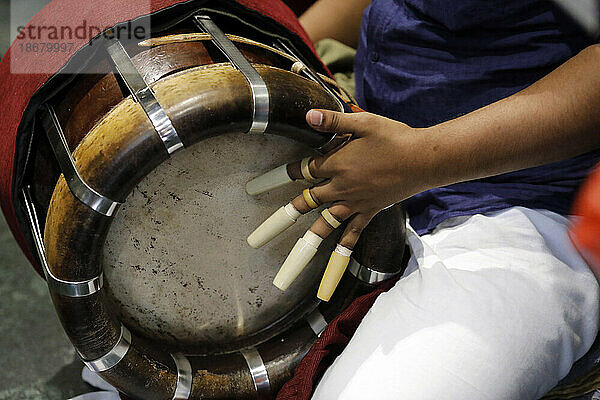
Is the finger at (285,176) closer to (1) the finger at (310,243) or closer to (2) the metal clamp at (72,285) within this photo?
(1) the finger at (310,243)

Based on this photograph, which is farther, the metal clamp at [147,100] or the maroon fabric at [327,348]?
the maroon fabric at [327,348]

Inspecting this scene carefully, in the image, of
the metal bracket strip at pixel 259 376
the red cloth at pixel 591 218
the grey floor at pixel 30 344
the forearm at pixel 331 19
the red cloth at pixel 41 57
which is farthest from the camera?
the forearm at pixel 331 19

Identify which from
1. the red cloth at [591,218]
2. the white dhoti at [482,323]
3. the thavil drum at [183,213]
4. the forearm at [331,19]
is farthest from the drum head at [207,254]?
the forearm at [331,19]

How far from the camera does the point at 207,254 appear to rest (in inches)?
30.5

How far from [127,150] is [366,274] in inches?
14.0

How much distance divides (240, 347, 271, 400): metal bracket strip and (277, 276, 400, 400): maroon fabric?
3 centimetres

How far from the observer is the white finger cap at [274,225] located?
27.4 inches

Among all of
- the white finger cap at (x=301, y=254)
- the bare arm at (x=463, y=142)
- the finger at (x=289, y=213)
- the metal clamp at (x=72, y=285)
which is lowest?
the metal clamp at (x=72, y=285)

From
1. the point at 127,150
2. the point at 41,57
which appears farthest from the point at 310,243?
the point at 41,57

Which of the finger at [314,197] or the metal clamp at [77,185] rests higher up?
the metal clamp at [77,185]

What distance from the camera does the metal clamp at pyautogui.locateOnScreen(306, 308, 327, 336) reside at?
0.84 m

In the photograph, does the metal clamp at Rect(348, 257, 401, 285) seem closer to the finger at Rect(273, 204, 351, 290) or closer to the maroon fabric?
the maroon fabric

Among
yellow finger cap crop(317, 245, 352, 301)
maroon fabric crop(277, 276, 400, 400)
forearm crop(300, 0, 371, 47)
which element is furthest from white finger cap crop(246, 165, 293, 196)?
forearm crop(300, 0, 371, 47)

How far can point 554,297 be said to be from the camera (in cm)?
69
